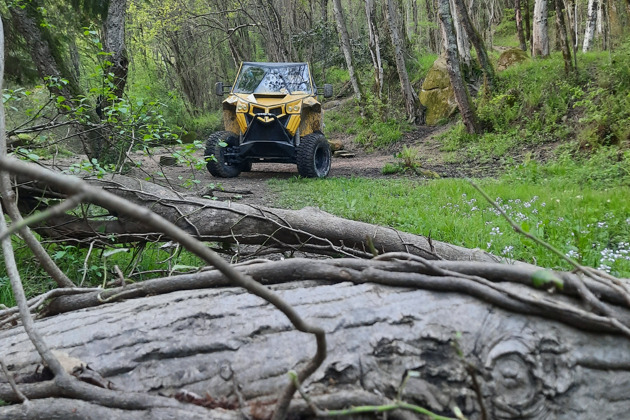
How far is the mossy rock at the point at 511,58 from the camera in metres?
16.1

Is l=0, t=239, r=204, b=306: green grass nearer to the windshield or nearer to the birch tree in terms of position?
the windshield

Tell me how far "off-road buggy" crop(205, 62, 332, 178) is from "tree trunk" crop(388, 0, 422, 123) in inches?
250

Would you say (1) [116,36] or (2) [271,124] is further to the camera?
(2) [271,124]

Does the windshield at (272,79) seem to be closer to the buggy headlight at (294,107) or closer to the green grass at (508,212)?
the buggy headlight at (294,107)

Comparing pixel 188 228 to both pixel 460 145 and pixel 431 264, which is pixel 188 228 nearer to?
pixel 431 264

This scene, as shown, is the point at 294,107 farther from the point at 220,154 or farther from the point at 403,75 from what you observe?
the point at 403,75

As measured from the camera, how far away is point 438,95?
55.7ft

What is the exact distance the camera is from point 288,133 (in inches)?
401

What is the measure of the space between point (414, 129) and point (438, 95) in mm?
1716

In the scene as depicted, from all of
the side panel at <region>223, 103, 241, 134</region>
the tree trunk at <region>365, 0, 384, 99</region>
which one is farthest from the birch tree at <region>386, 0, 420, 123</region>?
the side panel at <region>223, 103, 241, 134</region>

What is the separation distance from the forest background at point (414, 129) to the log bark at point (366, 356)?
0.82m

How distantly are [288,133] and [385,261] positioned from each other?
8.84 meters

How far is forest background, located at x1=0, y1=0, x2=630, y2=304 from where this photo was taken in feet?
13.1

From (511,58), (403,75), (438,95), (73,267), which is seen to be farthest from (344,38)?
(73,267)
